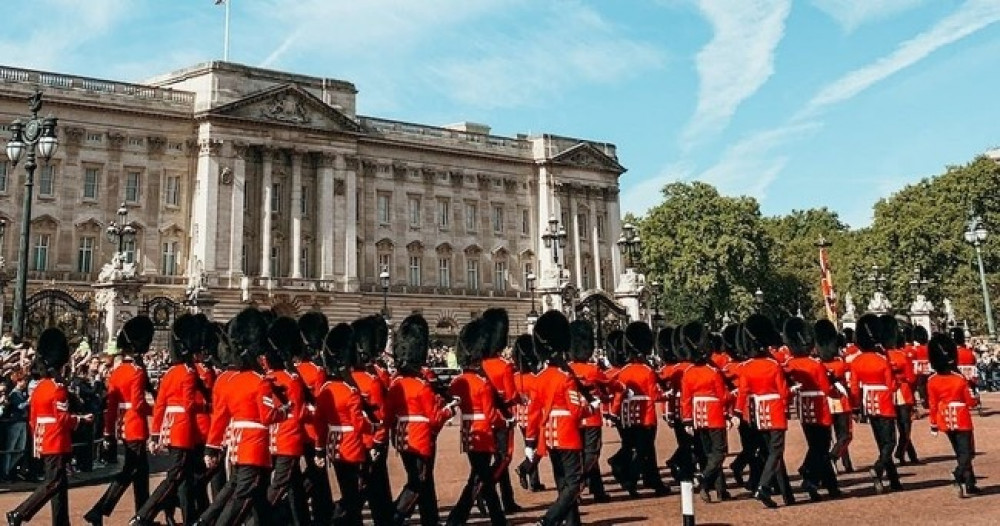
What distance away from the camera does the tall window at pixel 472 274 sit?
64625 millimetres

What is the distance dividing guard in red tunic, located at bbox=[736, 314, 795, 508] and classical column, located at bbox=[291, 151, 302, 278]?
153 ft

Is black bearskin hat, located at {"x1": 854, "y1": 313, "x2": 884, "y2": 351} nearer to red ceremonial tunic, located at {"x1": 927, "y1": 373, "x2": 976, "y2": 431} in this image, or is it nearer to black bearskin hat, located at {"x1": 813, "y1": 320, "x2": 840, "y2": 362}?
black bearskin hat, located at {"x1": 813, "y1": 320, "x2": 840, "y2": 362}

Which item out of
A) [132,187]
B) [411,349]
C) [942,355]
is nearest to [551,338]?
[411,349]

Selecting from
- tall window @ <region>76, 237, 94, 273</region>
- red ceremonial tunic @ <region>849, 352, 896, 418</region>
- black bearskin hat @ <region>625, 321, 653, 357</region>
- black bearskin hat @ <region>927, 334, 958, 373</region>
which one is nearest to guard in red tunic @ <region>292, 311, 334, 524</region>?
black bearskin hat @ <region>625, 321, 653, 357</region>

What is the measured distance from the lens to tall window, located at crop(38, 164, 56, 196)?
49.7 m

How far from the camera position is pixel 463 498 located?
9539 mm

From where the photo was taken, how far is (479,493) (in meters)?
9.59

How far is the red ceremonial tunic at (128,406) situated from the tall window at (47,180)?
44.1 metres

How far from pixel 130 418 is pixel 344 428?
115 inches

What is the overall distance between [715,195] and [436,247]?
80.0ft

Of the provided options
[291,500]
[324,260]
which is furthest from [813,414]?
[324,260]

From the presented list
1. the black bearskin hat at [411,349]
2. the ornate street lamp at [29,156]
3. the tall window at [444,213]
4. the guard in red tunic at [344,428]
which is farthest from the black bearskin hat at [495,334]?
the tall window at [444,213]

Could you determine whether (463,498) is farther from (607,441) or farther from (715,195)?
(715,195)

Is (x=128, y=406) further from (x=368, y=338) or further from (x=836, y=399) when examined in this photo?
Result: (x=836, y=399)
